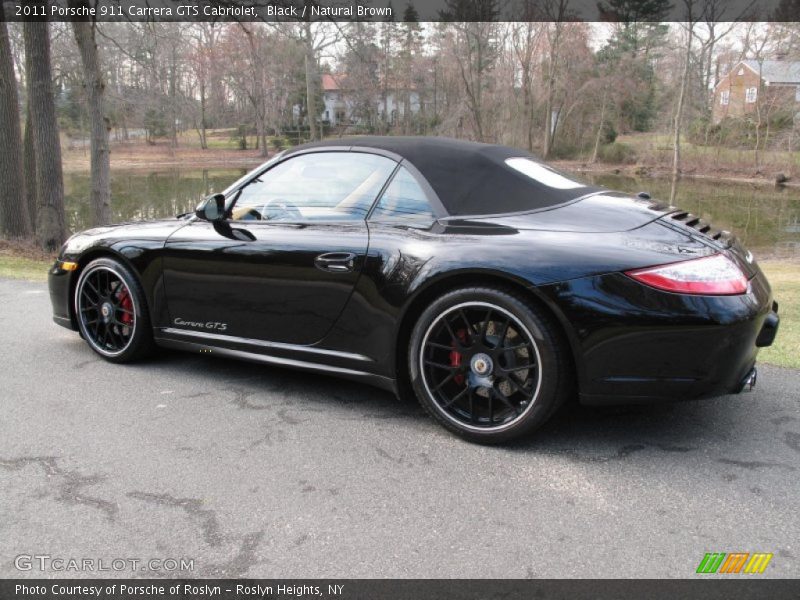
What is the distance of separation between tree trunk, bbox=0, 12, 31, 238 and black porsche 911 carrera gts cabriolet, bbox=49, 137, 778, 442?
1090 cm

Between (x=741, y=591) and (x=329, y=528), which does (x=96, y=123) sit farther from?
(x=741, y=591)

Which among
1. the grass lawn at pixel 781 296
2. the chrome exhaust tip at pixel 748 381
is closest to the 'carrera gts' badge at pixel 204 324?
the chrome exhaust tip at pixel 748 381

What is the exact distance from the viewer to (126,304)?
13.9 feet

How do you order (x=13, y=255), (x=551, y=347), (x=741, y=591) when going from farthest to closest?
(x=13, y=255), (x=551, y=347), (x=741, y=591)

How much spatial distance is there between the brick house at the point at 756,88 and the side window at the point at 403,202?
42.5 meters

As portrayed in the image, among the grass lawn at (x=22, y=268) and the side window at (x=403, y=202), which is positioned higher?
the side window at (x=403, y=202)

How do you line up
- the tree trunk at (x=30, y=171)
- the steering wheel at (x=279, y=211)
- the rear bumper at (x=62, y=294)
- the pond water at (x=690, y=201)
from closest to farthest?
the steering wheel at (x=279, y=211), the rear bumper at (x=62, y=294), the tree trunk at (x=30, y=171), the pond water at (x=690, y=201)

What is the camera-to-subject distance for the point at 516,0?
124 feet

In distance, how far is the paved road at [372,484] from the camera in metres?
2.27

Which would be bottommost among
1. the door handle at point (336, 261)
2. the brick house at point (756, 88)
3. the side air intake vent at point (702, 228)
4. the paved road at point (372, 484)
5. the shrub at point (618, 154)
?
the paved road at point (372, 484)

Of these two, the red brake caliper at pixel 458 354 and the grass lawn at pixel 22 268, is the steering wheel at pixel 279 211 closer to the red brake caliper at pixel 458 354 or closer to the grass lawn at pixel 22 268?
the red brake caliper at pixel 458 354

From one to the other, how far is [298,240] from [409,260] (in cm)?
69

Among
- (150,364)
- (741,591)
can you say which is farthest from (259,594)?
(150,364)

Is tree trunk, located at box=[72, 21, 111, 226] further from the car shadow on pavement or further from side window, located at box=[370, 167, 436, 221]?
side window, located at box=[370, 167, 436, 221]
